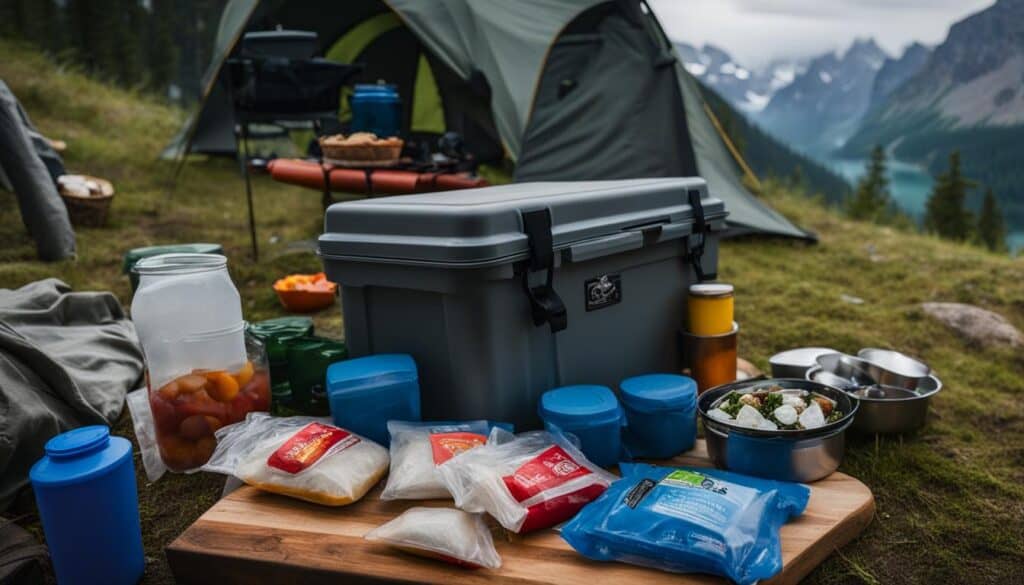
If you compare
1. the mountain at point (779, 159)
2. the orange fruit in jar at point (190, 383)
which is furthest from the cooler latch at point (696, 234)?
the mountain at point (779, 159)

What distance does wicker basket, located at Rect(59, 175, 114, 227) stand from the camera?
527 cm

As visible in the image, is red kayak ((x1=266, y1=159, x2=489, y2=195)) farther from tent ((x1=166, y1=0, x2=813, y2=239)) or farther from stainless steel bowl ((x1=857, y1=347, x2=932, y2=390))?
stainless steel bowl ((x1=857, y1=347, x2=932, y2=390))

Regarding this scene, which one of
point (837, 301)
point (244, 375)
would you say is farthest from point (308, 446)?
point (837, 301)

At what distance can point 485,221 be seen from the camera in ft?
6.18

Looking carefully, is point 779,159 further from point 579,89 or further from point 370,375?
point 370,375

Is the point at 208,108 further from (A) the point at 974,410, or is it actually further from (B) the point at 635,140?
(A) the point at 974,410

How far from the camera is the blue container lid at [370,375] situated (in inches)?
78.0

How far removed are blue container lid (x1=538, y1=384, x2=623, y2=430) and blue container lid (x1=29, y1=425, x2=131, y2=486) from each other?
3.20 feet

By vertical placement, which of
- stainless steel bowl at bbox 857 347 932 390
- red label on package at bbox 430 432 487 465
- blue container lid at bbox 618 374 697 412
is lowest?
stainless steel bowl at bbox 857 347 932 390

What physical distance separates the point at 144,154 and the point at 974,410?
778 centimetres

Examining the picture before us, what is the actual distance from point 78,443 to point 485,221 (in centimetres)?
102

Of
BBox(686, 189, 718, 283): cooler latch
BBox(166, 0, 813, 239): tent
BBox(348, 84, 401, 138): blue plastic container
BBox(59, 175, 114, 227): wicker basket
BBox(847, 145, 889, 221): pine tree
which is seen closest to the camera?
BBox(686, 189, 718, 283): cooler latch

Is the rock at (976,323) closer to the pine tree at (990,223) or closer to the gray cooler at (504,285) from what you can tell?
the gray cooler at (504,285)

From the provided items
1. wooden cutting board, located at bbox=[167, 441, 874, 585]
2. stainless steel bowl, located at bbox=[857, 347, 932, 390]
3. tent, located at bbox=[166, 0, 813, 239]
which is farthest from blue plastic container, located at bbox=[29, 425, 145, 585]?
tent, located at bbox=[166, 0, 813, 239]
